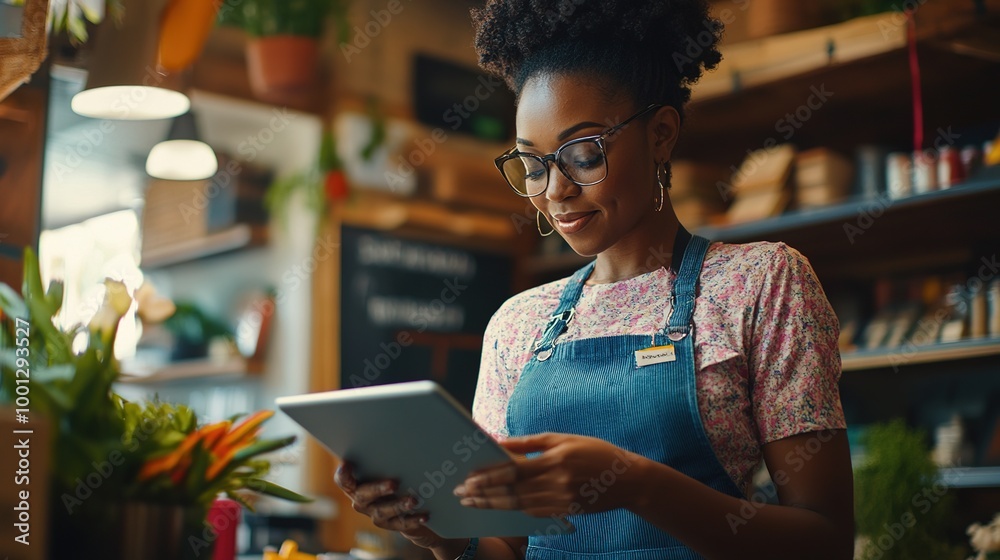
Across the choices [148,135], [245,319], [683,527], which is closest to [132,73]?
[148,135]

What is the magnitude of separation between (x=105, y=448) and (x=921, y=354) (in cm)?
269

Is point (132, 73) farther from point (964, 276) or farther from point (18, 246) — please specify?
point (964, 276)

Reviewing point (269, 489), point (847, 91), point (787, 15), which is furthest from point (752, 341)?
point (847, 91)

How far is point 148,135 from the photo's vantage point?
258 cm

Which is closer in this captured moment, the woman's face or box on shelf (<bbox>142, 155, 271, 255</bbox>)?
the woman's face

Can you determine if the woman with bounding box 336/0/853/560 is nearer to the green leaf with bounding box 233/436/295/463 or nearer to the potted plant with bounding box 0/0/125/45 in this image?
the green leaf with bounding box 233/436/295/463

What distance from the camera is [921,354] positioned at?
307cm

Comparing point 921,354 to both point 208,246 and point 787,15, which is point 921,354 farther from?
point 208,246

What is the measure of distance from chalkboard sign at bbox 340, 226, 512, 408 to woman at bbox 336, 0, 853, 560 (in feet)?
8.59

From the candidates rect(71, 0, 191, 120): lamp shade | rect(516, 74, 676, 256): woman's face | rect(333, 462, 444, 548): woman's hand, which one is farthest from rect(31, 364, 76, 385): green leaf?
rect(71, 0, 191, 120): lamp shade

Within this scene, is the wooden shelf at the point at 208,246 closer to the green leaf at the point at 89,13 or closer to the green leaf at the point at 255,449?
the green leaf at the point at 89,13

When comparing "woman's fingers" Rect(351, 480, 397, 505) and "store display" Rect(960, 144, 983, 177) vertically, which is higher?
"store display" Rect(960, 144, 983, 177)

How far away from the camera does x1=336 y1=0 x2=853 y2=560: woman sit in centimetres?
123

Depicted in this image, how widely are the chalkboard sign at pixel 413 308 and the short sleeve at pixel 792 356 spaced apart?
9.92ft
